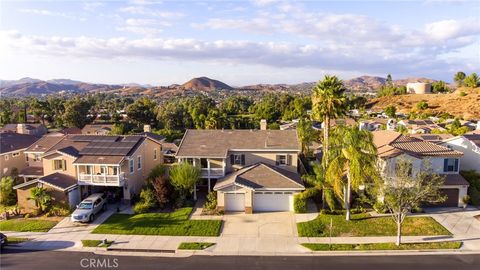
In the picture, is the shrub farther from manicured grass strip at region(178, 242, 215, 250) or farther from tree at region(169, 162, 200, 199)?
manicured grass strip at region(178, 242, 215, 250)

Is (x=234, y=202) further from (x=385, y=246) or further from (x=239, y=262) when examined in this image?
(x=385, y=246)

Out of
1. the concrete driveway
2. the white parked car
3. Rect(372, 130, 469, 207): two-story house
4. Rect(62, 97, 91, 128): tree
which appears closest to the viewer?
the concrete driveway

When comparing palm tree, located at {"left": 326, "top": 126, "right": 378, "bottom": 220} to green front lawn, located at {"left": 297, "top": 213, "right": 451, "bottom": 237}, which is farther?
palm tree, located at {"left": 326, "top": 126, "right": 378, "bottom": 220}

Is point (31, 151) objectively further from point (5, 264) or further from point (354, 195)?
point (354, 195)

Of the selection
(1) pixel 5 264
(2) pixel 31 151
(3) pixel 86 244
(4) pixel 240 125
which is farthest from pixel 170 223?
(4) pixel 240 125

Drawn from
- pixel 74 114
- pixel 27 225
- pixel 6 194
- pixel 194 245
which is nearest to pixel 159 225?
pixel 194 245

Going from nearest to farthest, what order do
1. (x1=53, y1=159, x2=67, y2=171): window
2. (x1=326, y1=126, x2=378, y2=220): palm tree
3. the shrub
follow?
(x1=326, y1=126, x2=378, y2=220): palm tree → the shrub → (x1=53, y1=159, x2=67, y2=171): window

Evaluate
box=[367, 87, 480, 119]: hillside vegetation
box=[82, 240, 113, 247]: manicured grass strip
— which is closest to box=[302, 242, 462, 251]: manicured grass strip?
box=[82, 240, 113, 247]: manicured grass strip

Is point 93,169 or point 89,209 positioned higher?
point 93,169
